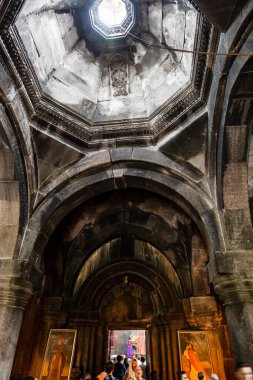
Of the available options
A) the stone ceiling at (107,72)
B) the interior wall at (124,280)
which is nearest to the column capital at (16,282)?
the interior wall at (124,280)

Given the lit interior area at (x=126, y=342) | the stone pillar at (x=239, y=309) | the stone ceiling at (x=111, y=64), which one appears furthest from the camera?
the lit interior area at (x=126, y=342)

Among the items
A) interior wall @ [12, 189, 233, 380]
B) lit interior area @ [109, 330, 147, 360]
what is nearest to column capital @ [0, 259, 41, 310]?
interior wall @ [12, 189, 233, 380]

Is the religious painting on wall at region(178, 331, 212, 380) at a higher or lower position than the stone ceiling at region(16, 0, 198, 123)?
lower

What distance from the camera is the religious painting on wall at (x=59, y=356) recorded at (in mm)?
4855

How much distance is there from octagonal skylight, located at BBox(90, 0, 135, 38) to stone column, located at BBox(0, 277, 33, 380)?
534 centimetres

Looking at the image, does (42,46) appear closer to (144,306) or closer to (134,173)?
(134,173)

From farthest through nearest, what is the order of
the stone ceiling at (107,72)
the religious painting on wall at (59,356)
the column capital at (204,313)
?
1. the column capital at (204,313)
2. the religious painting on wall at (59,356)
3. the stone ceiling at (107,72)

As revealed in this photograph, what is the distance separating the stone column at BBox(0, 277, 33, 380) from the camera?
145 inches

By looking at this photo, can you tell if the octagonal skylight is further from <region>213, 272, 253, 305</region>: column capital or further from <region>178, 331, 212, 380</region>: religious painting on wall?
<region>178, 331, 212, 380</region>: religious painting on wall

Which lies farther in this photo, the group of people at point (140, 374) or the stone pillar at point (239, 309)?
the stone pillar at point (239, 309)

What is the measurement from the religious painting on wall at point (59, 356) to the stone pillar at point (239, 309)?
3317mm

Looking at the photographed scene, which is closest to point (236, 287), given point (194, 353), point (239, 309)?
point (239, 309)

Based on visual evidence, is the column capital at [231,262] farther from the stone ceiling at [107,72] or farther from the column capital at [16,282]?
the column capital at [16,282]

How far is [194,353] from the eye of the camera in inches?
198
